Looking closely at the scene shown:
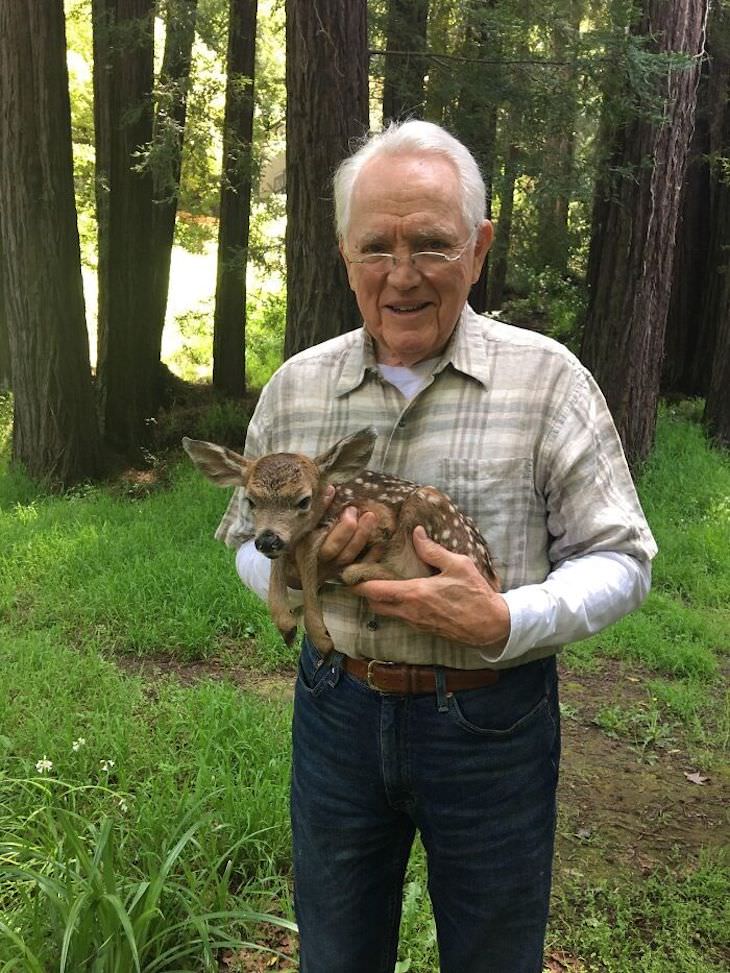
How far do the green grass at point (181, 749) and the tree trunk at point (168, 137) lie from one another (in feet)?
12.2

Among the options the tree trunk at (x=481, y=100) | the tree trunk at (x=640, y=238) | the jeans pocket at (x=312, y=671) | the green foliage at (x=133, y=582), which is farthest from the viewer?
the tree trunk at (x=481, y=100)

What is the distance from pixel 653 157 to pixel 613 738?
5.18m

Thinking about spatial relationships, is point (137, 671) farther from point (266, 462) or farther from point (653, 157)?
point (653, 157)

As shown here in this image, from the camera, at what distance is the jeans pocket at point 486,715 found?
1.83 m

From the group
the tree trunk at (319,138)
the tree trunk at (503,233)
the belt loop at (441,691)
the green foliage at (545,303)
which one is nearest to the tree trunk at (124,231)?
the tree trunk at (319,138)

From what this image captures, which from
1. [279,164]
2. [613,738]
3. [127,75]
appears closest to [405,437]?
[613,738]

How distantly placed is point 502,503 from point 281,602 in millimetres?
559

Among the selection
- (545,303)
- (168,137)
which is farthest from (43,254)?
(545,303)

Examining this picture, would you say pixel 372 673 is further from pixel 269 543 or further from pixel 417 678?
pixel 269 543

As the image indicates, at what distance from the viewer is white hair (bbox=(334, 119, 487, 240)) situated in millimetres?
1867

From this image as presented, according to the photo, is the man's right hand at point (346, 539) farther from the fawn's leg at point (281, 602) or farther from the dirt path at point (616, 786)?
the dirt path at point (616, 786)

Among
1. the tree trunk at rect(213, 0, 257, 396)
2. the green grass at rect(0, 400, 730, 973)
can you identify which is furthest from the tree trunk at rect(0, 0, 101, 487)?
the tree trunk at rect(213, 0, 257, 396)

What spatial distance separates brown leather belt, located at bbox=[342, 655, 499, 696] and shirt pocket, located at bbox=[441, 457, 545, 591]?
0.20 m

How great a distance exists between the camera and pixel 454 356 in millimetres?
1897
